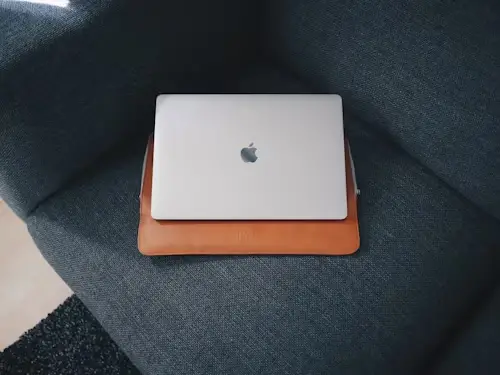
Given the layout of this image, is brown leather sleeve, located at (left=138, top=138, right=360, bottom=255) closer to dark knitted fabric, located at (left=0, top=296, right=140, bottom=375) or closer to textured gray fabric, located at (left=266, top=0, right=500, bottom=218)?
textured gray fabric, located at (left=266, top=0, right=500, bottom=218)

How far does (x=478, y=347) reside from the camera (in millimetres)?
971

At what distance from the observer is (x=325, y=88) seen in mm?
1127

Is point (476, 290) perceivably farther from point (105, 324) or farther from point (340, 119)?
point (105, 324)

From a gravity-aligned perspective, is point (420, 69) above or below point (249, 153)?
above

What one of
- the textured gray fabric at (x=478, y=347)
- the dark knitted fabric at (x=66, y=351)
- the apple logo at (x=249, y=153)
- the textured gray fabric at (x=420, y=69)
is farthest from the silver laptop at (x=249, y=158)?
the dark knitted fabric at (x=66, y=351)

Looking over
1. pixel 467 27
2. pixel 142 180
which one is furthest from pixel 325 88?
pixel 142 180

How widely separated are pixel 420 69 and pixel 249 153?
0.35 metres

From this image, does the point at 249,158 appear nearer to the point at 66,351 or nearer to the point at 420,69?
the point at 420,69

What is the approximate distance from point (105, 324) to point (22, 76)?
453 millimetres

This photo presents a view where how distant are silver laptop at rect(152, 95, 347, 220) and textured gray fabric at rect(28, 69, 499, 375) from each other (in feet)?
0.28

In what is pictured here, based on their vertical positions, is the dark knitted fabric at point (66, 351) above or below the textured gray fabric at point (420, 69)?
below

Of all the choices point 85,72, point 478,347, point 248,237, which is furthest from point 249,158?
point 478,347

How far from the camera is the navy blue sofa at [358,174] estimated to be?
895mm

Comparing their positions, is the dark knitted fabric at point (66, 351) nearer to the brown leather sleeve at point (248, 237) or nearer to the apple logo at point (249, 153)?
the brown leather sleeve at point (248, 237)
